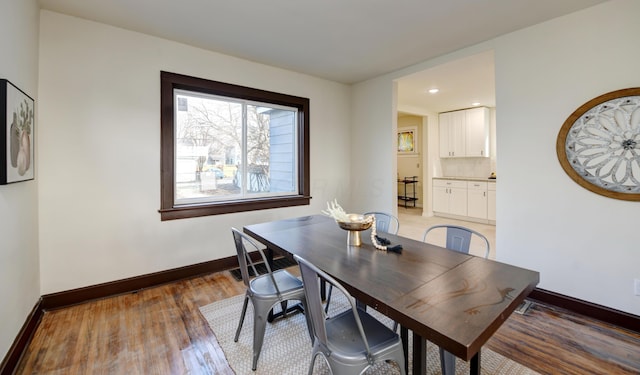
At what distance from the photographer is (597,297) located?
2.32m

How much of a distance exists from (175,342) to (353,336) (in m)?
1.43

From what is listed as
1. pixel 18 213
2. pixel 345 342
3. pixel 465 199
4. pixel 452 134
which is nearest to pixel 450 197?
pixel 465 199

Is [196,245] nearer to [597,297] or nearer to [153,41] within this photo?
[153,41]

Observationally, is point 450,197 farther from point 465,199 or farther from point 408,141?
point 408,141

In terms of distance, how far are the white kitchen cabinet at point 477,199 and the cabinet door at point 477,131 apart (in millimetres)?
672

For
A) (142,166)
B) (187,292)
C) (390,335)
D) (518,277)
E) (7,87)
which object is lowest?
(187,292)

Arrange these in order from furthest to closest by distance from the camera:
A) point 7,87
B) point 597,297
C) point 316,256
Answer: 1. point 597,297
2. point 316,256
3. point 7,87

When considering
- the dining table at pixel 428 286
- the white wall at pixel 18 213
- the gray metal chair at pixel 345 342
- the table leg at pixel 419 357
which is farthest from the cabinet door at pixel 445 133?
the white wall at pixel 18 213

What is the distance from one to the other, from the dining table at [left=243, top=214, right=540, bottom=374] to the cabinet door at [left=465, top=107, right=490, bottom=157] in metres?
4.92

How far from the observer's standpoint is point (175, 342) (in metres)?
2.03

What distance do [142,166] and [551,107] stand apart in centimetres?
386

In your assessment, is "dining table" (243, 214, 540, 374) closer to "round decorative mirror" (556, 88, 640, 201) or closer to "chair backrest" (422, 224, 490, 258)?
"chair backrest" (422, 224, 490, 258)

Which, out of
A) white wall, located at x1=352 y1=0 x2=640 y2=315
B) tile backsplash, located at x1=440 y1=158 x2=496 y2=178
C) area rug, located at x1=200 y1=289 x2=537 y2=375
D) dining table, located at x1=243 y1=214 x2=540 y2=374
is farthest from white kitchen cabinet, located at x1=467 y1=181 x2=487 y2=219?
dining table, located at x1=243 y1=214 x2=540 y2=374

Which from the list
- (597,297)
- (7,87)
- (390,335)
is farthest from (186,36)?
(597,297)
